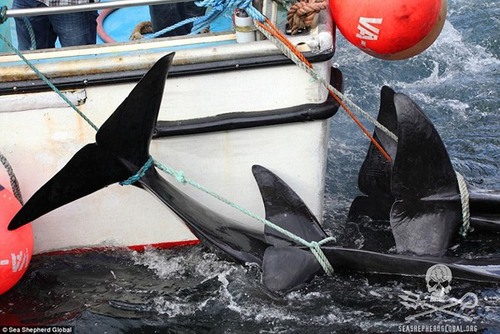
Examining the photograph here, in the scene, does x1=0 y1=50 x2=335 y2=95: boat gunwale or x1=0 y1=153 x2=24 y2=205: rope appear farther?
x1=0 y1=153 x2=24 y2=205: rope

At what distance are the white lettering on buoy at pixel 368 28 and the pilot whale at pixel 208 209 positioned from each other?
859 mm

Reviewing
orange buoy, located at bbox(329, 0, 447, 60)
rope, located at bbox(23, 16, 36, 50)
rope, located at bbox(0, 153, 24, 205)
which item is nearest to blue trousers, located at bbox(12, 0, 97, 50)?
rope, located at bbox(23, 16, 36, 50)

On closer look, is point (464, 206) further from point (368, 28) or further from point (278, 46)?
point (278, 46)

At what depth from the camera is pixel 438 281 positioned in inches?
155

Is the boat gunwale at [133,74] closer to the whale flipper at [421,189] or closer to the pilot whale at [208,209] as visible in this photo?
the pilot whale at [208,209]

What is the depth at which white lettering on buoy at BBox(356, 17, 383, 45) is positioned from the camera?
11.2ft

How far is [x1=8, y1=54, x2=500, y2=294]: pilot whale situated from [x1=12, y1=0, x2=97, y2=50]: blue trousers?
3.89 feet

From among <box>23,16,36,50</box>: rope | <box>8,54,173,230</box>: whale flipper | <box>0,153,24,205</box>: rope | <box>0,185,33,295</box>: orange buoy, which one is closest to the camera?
<box>8,54,173,230</box>: whale flipper

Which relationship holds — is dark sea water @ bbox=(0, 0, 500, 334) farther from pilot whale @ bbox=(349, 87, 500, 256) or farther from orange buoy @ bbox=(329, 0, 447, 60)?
orange buoy @ bbox=(329, 0, 447, 60)

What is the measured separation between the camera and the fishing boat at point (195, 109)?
3.59m

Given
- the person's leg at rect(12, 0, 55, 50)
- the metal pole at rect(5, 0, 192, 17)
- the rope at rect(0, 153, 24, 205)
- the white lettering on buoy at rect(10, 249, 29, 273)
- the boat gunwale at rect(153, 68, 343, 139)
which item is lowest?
the white lettering on buoy at rect(10, 249, 29, 273)

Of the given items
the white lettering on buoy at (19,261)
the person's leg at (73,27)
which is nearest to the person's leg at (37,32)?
the person's leg at (73,27)

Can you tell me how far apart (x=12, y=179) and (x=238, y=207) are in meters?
1.17

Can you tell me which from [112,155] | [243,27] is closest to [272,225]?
[112,155]
